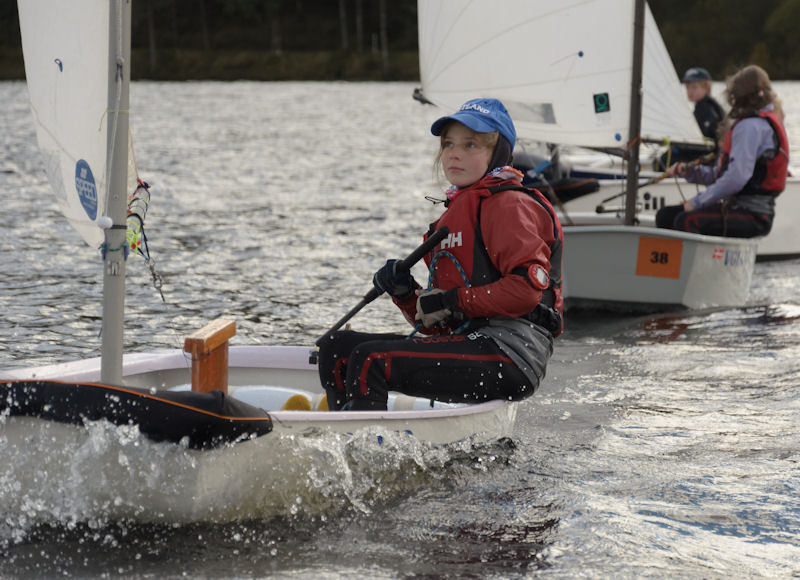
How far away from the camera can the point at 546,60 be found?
939cm

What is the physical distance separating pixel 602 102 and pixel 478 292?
522 centimetres

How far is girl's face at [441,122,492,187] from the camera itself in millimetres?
4664

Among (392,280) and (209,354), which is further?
(392,280)

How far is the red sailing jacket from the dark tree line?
3244 inches

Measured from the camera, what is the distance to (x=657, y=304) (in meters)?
9.12

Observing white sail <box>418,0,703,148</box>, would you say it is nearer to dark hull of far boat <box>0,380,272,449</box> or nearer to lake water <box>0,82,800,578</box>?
lake water <box>0,82,800,578</box>

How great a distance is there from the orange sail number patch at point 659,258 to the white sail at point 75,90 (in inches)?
217

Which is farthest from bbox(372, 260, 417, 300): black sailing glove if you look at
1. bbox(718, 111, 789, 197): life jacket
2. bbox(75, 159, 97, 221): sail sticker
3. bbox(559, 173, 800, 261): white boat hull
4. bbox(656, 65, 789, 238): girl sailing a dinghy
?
bbox(559, 173, 800, 261): white boat hull

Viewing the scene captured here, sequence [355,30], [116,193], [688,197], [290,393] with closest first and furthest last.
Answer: [116,193], [290,393], [688,197], [355,30]

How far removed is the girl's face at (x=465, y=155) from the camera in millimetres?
4664

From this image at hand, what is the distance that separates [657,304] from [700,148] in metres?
3.36

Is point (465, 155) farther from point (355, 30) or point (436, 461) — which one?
point (355, 30)

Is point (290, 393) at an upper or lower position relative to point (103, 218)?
lower

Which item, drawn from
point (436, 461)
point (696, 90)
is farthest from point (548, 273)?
point (696, 90)
